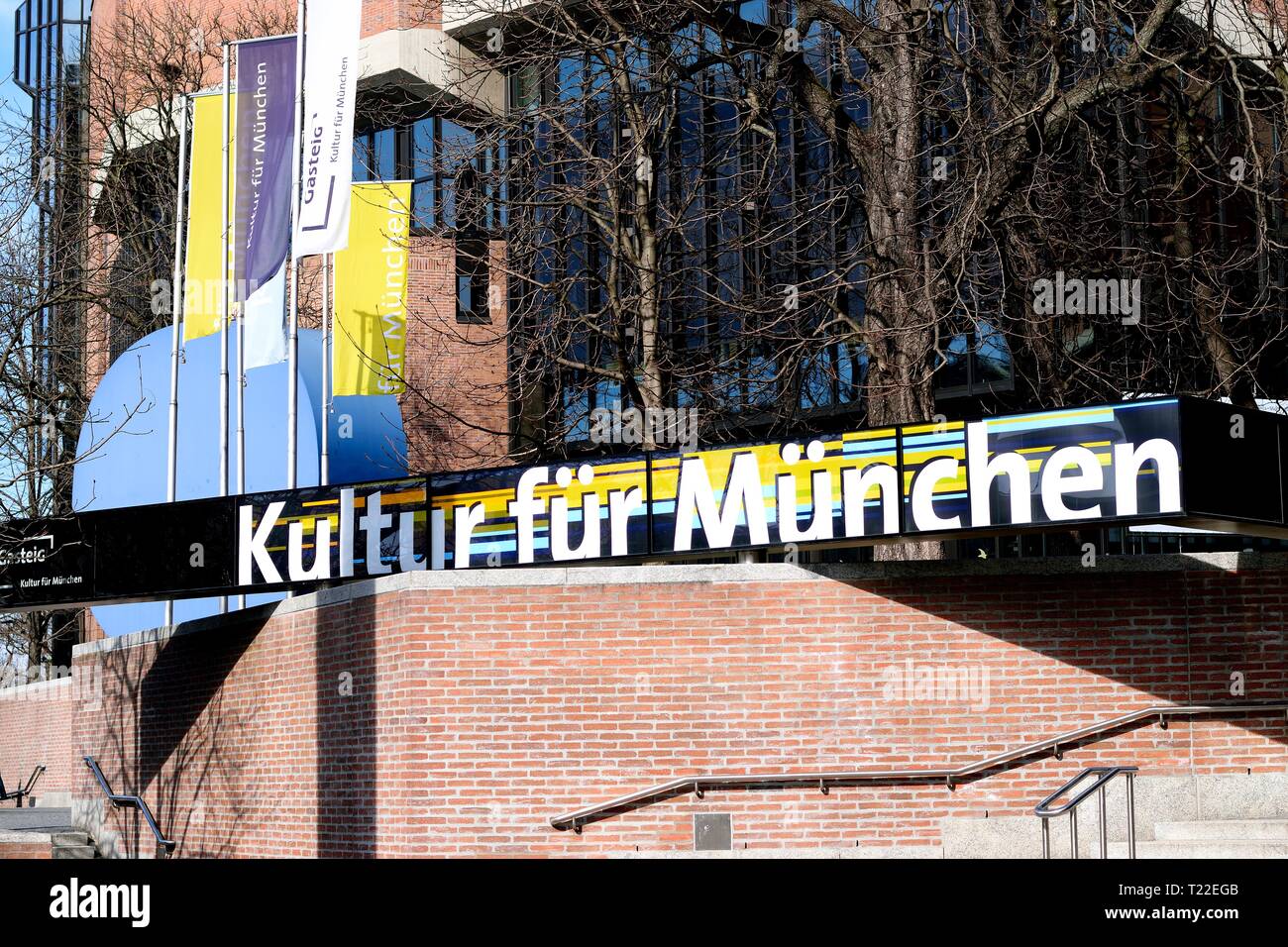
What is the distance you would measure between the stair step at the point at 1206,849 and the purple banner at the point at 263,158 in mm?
13132

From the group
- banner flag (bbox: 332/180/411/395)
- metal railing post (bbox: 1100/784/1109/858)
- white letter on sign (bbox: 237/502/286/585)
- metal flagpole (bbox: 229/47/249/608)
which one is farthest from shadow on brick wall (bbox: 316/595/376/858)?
banner flag (bbox: 332/180/411/395)

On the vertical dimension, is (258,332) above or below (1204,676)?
above

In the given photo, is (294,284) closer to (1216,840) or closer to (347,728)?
(347,728)

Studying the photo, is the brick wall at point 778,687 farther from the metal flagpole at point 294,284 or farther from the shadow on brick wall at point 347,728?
the metal flagpole at point 294,284

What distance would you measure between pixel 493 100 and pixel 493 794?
21022 mm

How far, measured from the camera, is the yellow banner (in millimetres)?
23094

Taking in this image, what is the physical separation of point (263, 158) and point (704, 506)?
962 cm

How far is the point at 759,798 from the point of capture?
14.4 m

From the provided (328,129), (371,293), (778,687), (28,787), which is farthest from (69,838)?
(28,787)

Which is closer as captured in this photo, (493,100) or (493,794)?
(493,794)

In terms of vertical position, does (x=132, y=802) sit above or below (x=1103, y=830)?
below

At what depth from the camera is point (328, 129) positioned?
2016cm
